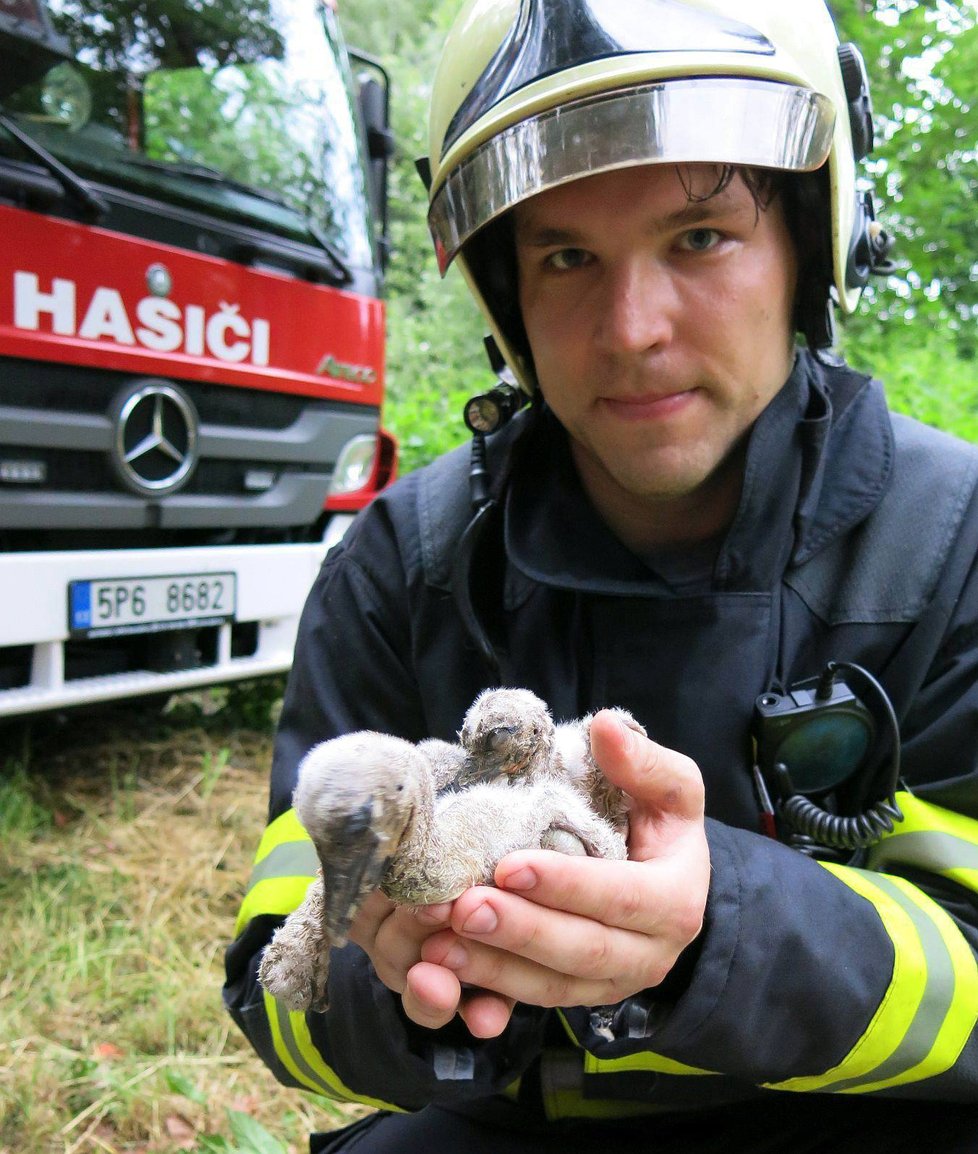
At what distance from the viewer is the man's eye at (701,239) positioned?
189 cm

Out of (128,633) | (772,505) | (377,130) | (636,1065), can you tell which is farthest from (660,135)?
(377,130)

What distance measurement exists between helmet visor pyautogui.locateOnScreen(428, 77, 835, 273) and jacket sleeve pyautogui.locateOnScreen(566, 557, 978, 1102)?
2.81 ft

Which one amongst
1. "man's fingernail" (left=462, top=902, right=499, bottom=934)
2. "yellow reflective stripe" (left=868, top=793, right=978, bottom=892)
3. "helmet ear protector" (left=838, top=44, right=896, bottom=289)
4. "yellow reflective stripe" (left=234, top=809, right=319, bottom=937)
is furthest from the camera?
"helmet ear protector" (left=838, top=44, right=896, bottom=289)

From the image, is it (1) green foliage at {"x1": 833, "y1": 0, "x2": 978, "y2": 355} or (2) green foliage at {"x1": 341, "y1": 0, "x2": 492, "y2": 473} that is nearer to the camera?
(1) green foliage at {"x1": 833, "y1": 0, "x2": 978, "y2": 355}

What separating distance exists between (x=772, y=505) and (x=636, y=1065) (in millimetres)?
1014

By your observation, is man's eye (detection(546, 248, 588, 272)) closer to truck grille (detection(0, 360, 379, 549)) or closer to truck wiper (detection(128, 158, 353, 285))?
truck grille (detection(0, 360, 379, 549))

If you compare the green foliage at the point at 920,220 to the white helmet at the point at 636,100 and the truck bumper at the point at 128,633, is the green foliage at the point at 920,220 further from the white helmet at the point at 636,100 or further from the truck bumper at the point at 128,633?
the white helmet at the point at 636,100

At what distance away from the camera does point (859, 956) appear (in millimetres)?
1596

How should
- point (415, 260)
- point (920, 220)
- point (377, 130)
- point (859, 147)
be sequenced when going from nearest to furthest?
point (859, 147)
point (377, 130)
point (920, 220)
point (415, 260)

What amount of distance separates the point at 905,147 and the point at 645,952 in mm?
9242

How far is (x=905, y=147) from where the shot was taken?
8.91 meters

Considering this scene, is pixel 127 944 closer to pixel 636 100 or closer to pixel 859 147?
pixel 636 100

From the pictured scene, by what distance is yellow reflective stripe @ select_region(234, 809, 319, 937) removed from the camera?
1878 millimetres

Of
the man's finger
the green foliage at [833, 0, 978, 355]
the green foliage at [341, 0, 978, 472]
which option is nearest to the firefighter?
the man's finger
